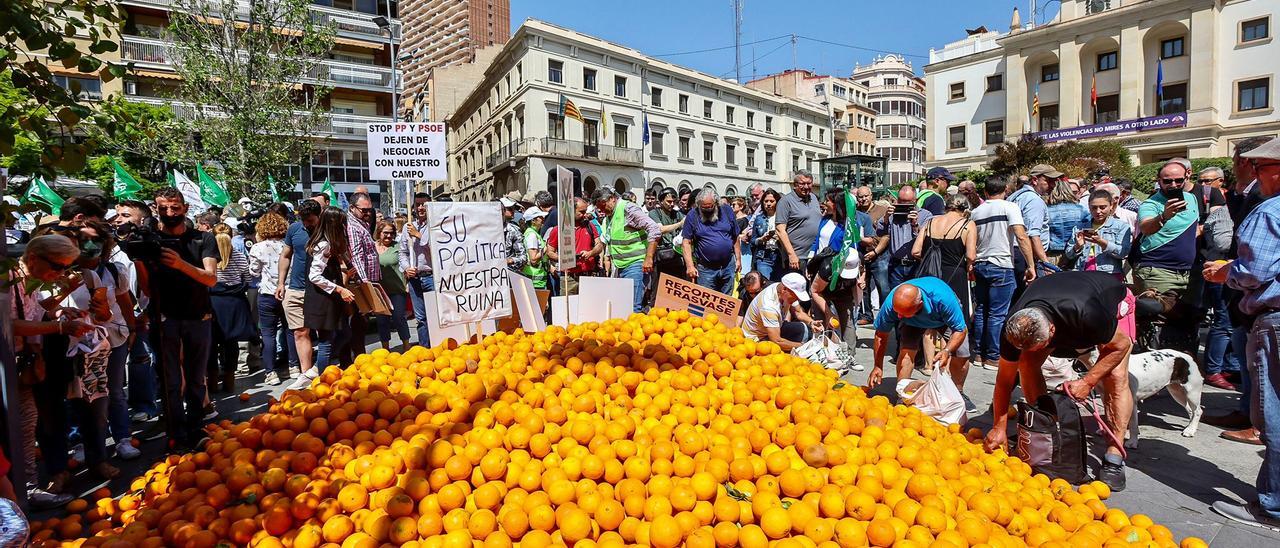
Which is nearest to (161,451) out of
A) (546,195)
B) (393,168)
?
(393,168)

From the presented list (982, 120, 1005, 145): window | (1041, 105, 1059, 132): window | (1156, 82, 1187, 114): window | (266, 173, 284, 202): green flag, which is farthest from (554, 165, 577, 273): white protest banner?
(982, 120, 1005, 145): window

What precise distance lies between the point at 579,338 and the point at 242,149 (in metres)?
16.8

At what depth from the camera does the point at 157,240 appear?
14.8 ft

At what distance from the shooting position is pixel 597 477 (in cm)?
281

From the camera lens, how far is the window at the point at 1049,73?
4106 centimetres

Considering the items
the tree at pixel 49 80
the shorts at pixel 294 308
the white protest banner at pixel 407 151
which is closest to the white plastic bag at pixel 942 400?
the tree at pixel 49 80

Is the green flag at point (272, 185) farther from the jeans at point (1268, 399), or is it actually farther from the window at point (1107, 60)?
the window at point (1107, 60)

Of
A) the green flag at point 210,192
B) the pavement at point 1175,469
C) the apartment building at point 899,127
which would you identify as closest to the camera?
the pavement at point 1175,469

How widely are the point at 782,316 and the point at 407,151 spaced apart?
5.03m

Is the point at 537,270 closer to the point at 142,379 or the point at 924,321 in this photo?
the point at 142,379

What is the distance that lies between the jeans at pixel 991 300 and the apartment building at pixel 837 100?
6049 centimetres

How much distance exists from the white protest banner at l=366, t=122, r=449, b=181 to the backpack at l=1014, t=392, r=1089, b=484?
6.83m

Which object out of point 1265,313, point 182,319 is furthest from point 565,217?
point 1265,313

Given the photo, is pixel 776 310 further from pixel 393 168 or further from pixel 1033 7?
pixel 1033 7
